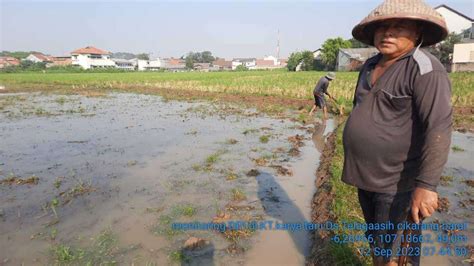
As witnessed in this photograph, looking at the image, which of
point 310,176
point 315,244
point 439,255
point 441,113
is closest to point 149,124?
point 310,176

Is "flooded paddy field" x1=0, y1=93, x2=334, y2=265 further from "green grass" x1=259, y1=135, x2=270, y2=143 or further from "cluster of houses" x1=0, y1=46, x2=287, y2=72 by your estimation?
"cluster of houses" x1=0, y1=46, x2=287, y2=72

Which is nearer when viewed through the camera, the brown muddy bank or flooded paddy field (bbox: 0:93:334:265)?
the brown muddy bank

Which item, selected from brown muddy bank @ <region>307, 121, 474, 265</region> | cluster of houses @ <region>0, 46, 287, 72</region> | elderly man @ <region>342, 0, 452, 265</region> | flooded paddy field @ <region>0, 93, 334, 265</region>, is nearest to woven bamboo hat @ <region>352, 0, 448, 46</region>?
elderly man @ <region>342, 0, 452, 265</region>

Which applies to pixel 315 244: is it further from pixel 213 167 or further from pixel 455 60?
pixel 455 60

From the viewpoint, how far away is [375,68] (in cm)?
188

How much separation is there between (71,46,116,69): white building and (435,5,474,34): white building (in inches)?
3050

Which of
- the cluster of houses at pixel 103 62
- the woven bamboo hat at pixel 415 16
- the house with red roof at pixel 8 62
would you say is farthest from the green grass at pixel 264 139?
the house with red roof at pixel 8 62

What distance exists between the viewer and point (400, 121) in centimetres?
165

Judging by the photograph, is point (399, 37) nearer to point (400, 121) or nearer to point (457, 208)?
point (400, 121)

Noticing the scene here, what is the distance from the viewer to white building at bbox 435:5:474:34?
141ft

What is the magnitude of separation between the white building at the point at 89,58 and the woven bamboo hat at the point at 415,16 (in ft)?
297

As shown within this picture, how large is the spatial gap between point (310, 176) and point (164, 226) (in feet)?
8.80

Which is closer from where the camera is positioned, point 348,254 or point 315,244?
point 348,254

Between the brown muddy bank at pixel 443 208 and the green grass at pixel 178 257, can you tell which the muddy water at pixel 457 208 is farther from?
the green grass at pixel 178 257
